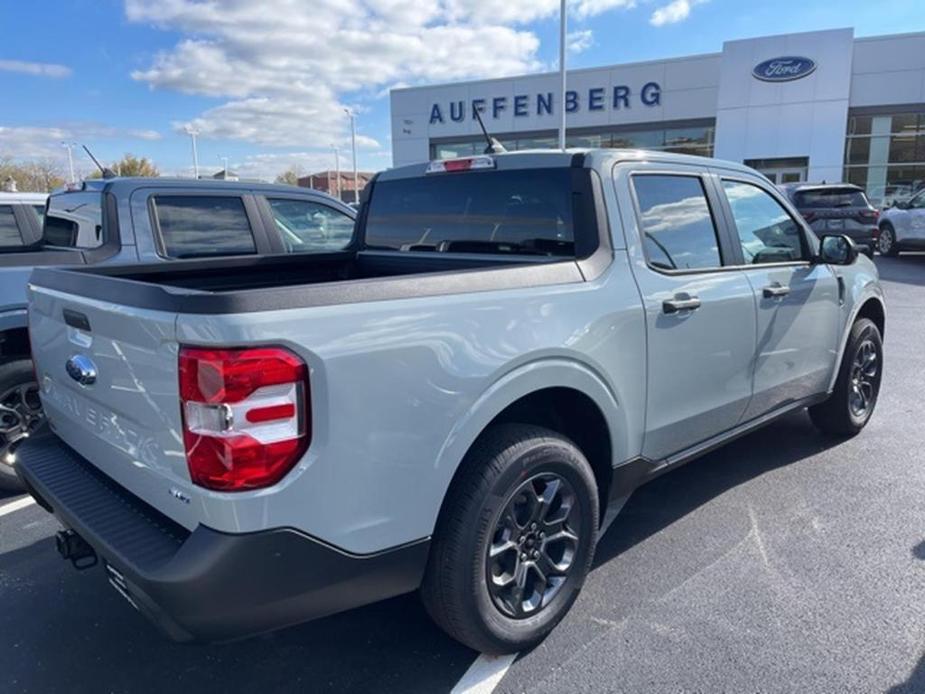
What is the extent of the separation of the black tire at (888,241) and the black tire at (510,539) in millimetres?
17115

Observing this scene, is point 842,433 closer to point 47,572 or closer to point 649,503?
point 649,503

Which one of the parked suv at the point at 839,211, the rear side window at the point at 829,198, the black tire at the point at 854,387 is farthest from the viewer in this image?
the rear side window at the point at 829,198

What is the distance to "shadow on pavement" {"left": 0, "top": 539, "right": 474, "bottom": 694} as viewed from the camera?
8.09 feet

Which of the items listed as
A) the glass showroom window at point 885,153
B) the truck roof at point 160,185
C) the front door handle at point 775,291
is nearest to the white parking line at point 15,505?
the truck roof at point 160,185

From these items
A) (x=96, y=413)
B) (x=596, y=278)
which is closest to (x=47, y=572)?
(x=96, y=413)

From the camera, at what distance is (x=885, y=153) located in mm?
24672

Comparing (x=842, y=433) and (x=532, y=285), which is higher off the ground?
(x=532, y=285)

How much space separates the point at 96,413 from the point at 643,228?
2.30m

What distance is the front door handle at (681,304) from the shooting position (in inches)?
116

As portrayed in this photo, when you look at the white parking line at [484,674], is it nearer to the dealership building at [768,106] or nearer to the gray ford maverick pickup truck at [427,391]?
the gray ford maverick pickup truck at [427,391]

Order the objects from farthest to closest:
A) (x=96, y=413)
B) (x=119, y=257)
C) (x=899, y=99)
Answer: (x=899, y=99) → (x=119, y=257) → (x=96, y=413)

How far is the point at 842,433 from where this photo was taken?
4770mm

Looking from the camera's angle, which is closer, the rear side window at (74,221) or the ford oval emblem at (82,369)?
the ford oval emblem at (82,369)

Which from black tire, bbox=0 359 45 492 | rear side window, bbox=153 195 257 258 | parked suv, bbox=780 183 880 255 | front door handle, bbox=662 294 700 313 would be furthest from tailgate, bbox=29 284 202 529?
parked suv, bbox=780 183 880 255
